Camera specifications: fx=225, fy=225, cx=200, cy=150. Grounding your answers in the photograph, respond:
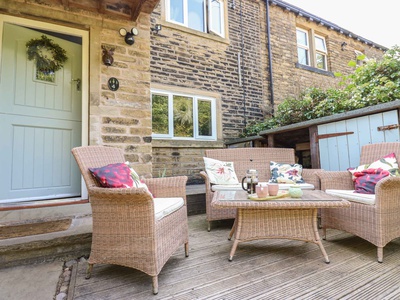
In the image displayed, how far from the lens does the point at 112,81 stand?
275 cm

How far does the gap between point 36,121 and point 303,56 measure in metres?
6.85

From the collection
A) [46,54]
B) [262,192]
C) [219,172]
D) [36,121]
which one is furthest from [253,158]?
[46,54]

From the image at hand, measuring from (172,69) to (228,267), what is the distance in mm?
3916

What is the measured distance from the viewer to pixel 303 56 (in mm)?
6664

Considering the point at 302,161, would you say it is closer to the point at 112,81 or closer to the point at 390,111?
the point at 390,111

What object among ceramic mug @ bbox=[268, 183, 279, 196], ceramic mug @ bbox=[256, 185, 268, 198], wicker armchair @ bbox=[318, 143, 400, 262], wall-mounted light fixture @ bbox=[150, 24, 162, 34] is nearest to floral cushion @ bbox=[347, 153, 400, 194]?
wicker armchair @ bbox=[318, 143, 400, 262]

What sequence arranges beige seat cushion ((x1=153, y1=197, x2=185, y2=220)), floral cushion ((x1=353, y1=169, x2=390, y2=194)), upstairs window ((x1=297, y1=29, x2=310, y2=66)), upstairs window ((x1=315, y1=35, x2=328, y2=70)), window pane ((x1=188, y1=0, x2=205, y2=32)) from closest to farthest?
beige seat cushion ((x1=153, y1=197, x2=185, y2=220)) → floral cushion ((x1=353, y1=169, x2=390, y2=194)) → window pane ((x1=188, y1=0, x2=205, y2=32)) → upstairs window ((x1=297, y1=29, x2=310, y2=66)) → upstairs window ((x1=315, y1=35, x2=328, y2=70))

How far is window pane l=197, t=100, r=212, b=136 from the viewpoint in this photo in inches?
193

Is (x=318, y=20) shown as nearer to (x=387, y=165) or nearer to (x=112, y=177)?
(x=387, y=165)

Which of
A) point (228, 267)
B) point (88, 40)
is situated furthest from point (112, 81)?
point (228, 267)

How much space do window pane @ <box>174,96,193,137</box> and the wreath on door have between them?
2.18 m

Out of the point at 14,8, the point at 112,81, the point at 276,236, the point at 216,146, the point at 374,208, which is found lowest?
the point at 276,236

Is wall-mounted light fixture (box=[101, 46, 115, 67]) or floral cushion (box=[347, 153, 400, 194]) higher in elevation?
wall-mounted light fixture (box=[101, 46, 115, 67])

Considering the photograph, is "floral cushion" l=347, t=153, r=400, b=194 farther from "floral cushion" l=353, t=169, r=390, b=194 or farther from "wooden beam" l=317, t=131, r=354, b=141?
"wooden beam" l=317, t=131, r=354, b=141
